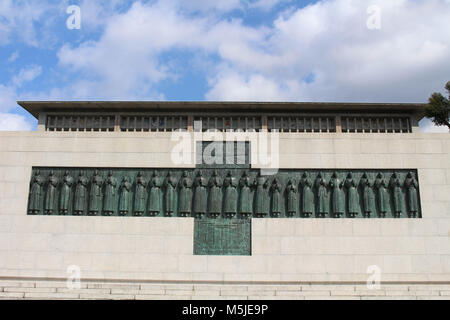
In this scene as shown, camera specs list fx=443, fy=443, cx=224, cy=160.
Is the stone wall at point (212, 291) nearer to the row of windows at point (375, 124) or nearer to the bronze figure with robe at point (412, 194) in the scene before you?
the bronze figure with robe at point (412, 194)

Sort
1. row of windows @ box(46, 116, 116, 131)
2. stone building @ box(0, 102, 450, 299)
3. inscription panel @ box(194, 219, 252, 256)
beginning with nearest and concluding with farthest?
stone building @ box(0, 102, 450, 299), inscription panel @ box(194, 219, 252, 256), row of windows @ box(46, 116, 116, 131)

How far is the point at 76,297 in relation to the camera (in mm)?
13172

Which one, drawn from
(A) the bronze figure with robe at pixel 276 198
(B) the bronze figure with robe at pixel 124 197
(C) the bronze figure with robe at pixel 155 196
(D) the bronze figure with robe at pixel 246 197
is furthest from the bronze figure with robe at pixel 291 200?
(B) the bronze figure with robe at pixel 124 197

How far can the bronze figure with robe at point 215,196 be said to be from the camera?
1435cm

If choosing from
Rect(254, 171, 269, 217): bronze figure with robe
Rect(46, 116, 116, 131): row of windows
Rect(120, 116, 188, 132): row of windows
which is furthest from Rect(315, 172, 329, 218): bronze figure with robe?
Rect(46, 116, 116, 131): row of windows

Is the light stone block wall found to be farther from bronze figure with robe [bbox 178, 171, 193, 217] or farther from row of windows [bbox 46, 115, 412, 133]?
row of windows [bbox 46, 115, 412, 133]

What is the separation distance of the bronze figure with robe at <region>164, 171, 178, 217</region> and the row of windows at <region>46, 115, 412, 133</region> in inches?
125

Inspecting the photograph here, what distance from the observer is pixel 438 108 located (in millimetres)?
17391

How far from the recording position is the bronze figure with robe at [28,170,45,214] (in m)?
14.7

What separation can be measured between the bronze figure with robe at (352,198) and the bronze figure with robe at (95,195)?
8.15m

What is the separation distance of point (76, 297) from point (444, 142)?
1297cm
